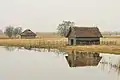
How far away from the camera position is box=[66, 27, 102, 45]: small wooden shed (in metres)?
58.1

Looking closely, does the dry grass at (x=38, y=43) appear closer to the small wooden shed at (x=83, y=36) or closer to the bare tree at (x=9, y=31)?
the small wooden shed at (x=83, y=36)

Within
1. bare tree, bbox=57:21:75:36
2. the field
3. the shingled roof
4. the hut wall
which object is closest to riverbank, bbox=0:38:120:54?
the field

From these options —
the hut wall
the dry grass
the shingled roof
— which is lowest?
the dry grass

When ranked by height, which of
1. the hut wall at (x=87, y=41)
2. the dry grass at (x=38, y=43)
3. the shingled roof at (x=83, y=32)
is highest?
the shingled roof at (x=83, y=32)

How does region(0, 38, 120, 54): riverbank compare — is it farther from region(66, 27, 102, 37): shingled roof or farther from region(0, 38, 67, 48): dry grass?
region(66, 27, 102, 37): shingled roof

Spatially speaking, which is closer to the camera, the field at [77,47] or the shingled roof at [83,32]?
the field at [77,47]

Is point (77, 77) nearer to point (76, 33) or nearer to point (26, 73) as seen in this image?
point (26, 73)

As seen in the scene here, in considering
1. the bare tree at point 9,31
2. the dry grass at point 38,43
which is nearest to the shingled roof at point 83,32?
the dry grass at point 38,43

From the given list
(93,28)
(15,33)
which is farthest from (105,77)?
(15,33)

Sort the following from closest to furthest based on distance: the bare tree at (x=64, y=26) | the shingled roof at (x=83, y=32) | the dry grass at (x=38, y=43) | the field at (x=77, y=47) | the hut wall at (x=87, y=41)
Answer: the field at (x=77, y=47)
the shingled roof at (x=83, y=32)
the hut wall at (x=87, y=41)
the dry grass at (x=38, y=43)
the bare tree at (x=64, y=26)

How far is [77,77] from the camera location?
2348 cm

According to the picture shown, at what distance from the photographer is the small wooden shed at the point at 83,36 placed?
2286 inches

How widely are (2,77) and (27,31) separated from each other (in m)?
81.1

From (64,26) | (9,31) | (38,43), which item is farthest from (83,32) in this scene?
(9,31)
